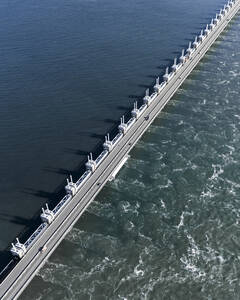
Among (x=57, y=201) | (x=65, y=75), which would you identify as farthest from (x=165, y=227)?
(x=65, y=75)

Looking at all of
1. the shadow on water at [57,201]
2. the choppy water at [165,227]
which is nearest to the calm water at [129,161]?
the choppy water at [165,227]

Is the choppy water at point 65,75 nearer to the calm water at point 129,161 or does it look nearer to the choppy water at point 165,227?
the calm water at point 129,161

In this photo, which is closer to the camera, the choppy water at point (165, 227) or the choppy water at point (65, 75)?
the choppy water at point (165, 227)

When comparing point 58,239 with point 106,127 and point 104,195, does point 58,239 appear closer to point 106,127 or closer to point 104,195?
point 104,195

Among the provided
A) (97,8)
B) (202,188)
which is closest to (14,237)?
(202,188)

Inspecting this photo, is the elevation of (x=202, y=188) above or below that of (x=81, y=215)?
above

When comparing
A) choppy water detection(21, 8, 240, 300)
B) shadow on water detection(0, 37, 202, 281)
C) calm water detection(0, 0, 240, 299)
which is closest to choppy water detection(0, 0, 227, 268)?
shadow on water detection(0, 37, 202, 281)
